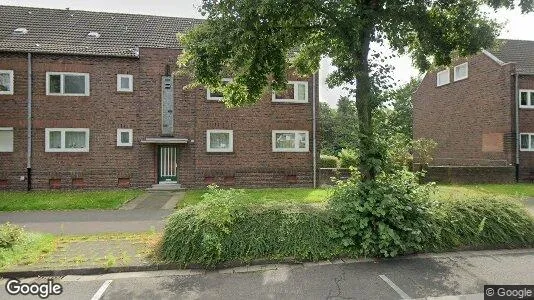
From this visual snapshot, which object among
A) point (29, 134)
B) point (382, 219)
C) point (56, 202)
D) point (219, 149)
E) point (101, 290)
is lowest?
point (101, 290)

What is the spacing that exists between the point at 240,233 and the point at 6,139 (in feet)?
52.2

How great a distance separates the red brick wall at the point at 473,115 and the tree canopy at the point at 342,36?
12.8m

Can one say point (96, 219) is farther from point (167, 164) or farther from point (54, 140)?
point (54, 140)

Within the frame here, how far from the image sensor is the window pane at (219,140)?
17391mm

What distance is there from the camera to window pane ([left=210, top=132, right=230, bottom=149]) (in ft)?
57.1

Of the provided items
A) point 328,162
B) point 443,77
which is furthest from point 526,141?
point 328,162

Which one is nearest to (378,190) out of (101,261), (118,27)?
(101,261)

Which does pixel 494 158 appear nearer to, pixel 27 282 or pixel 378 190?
pixel 378 190

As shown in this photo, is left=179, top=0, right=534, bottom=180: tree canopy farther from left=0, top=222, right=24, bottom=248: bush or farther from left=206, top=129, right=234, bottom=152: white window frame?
left=206, top=129, right=234, bottom=152: white window frame

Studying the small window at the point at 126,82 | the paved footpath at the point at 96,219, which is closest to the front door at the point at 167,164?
the small window at the point at 126,82

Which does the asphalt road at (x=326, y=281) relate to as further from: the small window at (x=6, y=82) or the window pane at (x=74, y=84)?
the small window at (x=6, y=82)

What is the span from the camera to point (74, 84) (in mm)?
16594

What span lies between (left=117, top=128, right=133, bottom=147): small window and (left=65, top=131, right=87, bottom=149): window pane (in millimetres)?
1752

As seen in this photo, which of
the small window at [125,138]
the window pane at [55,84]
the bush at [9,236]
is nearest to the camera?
the bush at [9,236]
